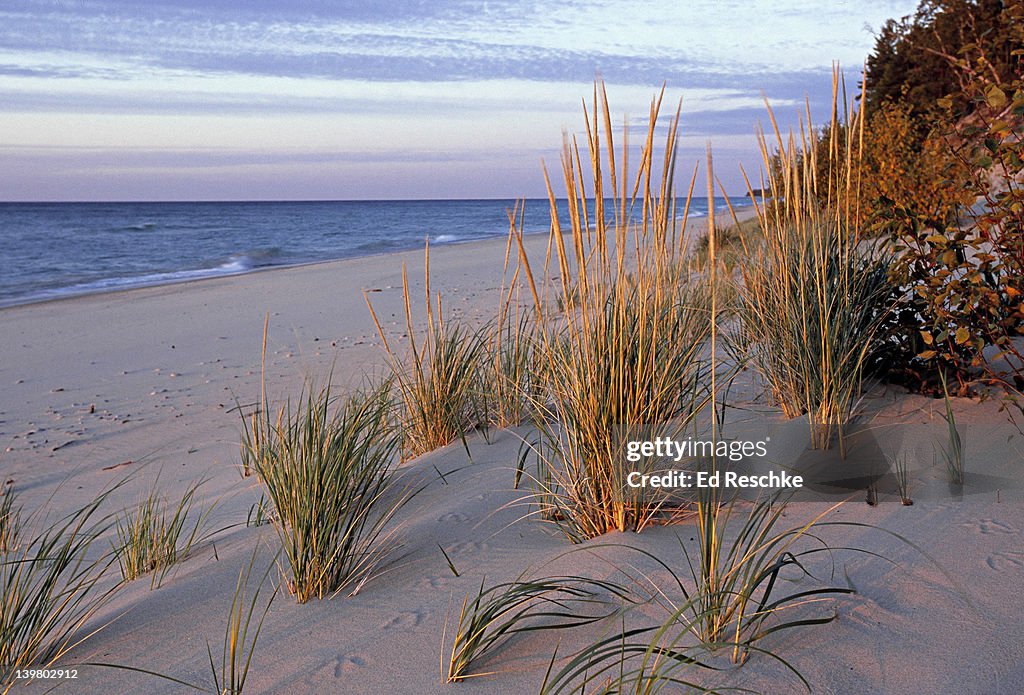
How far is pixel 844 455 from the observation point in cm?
285

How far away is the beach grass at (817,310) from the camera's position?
3.10 metres

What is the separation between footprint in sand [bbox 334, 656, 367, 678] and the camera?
73.7 inches

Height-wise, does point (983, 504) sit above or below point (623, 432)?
below

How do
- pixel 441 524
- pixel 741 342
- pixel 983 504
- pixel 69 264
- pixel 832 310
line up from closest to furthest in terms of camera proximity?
1. pixel 983 504
2. pixel 441 524
3. pixel 832 310
4. pixel 741 342
5. pixel 69 264

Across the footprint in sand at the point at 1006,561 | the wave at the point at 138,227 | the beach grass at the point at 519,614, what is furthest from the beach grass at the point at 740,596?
the wave at the point at 138,227

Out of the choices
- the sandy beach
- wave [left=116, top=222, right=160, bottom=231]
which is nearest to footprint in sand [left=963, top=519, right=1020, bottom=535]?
the sandy beach

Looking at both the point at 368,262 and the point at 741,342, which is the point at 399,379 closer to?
the point at 741,342

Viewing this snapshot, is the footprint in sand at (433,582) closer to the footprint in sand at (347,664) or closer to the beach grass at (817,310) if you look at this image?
the footprint in sand at (347,664)

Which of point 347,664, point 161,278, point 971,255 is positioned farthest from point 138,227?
point 347,664

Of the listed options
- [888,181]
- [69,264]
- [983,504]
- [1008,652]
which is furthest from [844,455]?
[69,264]

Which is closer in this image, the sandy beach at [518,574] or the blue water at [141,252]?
the sandy beach at [518,574]

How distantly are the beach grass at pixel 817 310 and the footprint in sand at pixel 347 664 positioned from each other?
1.88m

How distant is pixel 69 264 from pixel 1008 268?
2312 cm

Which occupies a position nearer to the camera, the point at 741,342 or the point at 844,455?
the point at 844,455
